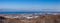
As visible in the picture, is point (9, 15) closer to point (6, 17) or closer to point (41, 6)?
point (6, 17)

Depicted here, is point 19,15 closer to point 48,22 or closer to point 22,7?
point 22,7

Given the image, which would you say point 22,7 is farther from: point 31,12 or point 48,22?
point 48,22

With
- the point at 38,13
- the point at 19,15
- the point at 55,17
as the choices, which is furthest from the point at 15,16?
the point at 55,17

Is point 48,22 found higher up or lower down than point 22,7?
lower down

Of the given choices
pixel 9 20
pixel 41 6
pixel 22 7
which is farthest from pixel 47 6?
pixel 9 20

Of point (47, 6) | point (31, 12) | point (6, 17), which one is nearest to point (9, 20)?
point (6, 17)

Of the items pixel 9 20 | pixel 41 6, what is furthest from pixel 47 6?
pixel 9 20

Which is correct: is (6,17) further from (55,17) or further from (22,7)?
(55,17)
